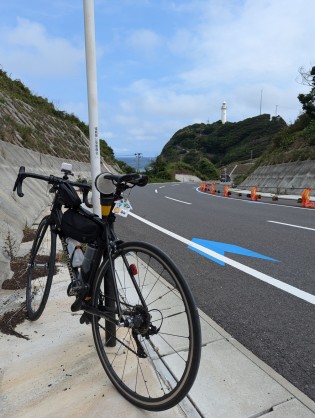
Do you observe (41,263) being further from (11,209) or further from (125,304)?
(11,209)

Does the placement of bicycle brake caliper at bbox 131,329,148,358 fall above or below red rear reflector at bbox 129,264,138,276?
below

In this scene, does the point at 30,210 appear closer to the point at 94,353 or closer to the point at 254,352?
the point at 94,353

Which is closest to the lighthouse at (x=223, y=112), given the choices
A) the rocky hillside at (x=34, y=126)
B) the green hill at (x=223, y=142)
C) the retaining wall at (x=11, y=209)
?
the green hill at (x=223, y=142)

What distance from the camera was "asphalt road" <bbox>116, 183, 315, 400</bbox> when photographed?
286 centimetres

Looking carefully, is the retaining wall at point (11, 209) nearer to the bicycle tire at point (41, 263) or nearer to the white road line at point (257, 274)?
the bicycle tire at point (41, 263)

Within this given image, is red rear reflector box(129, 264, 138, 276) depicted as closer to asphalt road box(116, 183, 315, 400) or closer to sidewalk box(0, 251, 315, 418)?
sidewalk box(0, 251, 315, 418)

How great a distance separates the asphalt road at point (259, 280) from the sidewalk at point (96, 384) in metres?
0.27

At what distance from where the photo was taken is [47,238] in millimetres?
3320

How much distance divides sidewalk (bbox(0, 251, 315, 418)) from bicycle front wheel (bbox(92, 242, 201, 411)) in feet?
0.38

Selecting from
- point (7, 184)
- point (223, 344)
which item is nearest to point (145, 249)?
point (223, 344)

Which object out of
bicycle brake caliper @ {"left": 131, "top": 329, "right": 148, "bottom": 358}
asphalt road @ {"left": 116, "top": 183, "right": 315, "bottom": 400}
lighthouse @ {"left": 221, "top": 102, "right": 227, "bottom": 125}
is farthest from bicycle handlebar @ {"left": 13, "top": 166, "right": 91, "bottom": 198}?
lighthouse @ {"left": 221, "top": 102, "right": 227, "bottom": 125}

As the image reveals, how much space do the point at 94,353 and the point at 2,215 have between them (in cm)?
332

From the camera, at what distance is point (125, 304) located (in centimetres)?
217

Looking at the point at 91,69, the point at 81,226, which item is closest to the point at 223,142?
the point at 91,69
